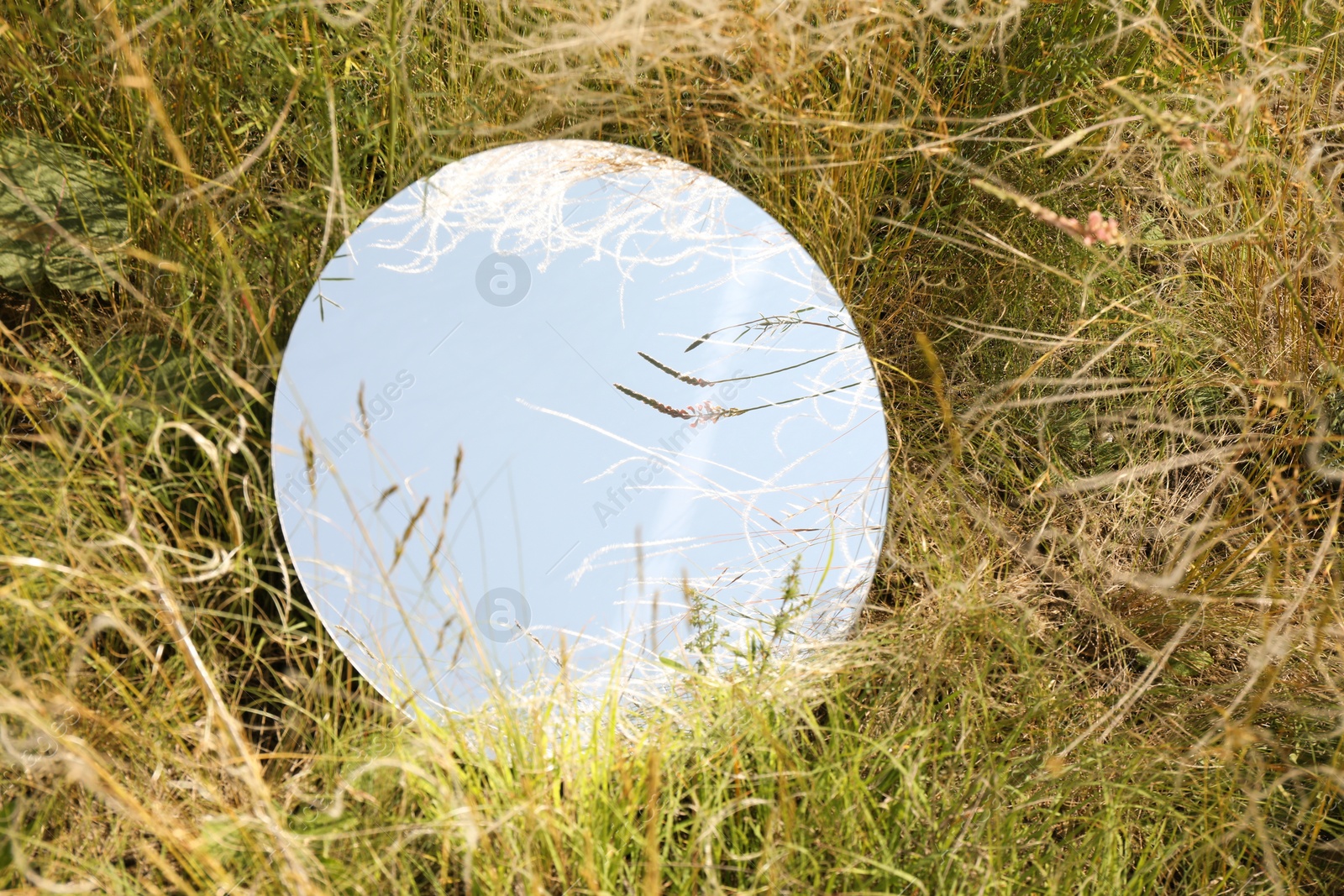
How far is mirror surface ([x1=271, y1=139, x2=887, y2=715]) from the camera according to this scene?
1.30 metres

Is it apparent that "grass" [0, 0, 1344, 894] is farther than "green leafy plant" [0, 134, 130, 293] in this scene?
No

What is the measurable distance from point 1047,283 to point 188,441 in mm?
1532

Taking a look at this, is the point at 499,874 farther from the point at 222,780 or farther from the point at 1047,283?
the point at 1047,283

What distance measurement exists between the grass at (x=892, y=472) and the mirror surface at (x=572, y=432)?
8cm

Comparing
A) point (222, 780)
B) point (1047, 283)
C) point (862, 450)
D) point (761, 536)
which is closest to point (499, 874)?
point (222, 780)

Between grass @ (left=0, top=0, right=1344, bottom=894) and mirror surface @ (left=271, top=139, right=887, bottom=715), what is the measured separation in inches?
3.2

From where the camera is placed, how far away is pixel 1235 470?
5.59 ft
